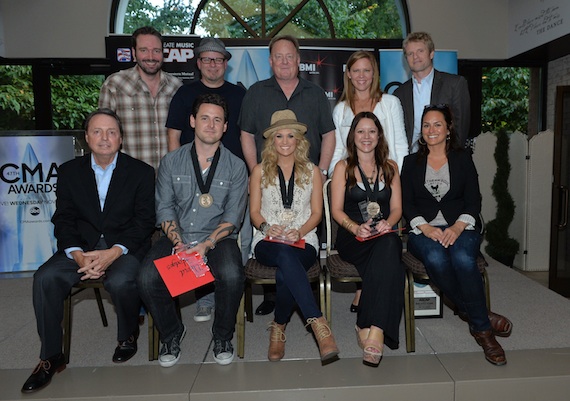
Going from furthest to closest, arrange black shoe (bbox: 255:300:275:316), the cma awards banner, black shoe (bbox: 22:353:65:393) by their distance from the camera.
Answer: the cma awards banner, black shoe (bbox: 255:300:275:316), black shoe (bbox: 22:353:65:393)

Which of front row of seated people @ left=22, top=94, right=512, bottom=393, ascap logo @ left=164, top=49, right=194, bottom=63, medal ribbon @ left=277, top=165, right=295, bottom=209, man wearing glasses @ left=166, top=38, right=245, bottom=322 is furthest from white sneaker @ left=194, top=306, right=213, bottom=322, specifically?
ascap logo @ left=164, top=49, right=194, bottom=63

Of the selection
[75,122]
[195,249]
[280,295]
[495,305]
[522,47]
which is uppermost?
[522,47]

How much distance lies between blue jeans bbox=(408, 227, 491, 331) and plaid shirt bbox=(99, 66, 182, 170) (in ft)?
6.44

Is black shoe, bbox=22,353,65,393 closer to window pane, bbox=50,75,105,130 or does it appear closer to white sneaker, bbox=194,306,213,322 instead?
white sneaker, bbox=194,306,213,322

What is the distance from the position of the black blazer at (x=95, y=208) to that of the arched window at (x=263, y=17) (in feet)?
15.7

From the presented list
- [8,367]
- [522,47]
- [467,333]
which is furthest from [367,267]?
[522,47]

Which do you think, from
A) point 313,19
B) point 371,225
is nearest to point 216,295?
point 371,225

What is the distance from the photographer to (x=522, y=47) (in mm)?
6773

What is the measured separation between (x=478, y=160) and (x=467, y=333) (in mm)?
3053

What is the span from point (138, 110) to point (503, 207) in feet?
13.3

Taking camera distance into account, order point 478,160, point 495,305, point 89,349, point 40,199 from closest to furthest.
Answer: point 89,349 → point 495,305 → point 40,199 → point 478,160

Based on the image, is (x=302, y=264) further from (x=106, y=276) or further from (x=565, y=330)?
(x=565, y=330)

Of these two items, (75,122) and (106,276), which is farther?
(75,122)

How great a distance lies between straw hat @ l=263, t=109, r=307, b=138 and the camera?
2.87m
